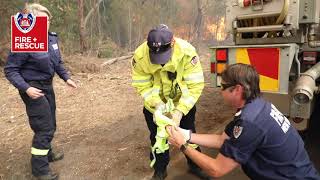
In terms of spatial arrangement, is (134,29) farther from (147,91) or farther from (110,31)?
(147,91)

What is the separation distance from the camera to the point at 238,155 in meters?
2.37

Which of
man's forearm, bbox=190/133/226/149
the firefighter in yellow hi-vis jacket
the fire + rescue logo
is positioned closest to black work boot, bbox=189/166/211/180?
the firefighter in yellow hi-vis jacket

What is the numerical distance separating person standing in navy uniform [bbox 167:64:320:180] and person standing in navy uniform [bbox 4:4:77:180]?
6.30 ft

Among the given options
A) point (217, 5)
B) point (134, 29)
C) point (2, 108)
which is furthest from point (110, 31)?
point (2, 108)

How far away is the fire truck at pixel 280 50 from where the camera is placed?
12.0 feet

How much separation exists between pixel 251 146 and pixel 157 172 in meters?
1.73

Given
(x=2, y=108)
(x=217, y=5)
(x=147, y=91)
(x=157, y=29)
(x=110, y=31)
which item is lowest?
(x=2, y=108)

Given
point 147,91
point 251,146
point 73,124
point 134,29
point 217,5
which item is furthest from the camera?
point 217,5

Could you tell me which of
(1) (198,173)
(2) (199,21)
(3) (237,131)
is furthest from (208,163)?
(2) (199,21)

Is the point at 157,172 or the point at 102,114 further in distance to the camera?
the point at 102,114

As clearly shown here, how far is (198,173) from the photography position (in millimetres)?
4023

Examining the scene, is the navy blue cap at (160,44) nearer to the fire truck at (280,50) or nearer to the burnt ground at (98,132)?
the fire truck at (280,50)

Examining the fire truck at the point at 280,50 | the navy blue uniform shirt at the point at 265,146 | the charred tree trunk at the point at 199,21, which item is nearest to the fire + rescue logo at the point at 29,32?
the fire truck at the point at 280,50

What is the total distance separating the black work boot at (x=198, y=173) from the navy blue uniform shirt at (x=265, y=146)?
1.48 metres
